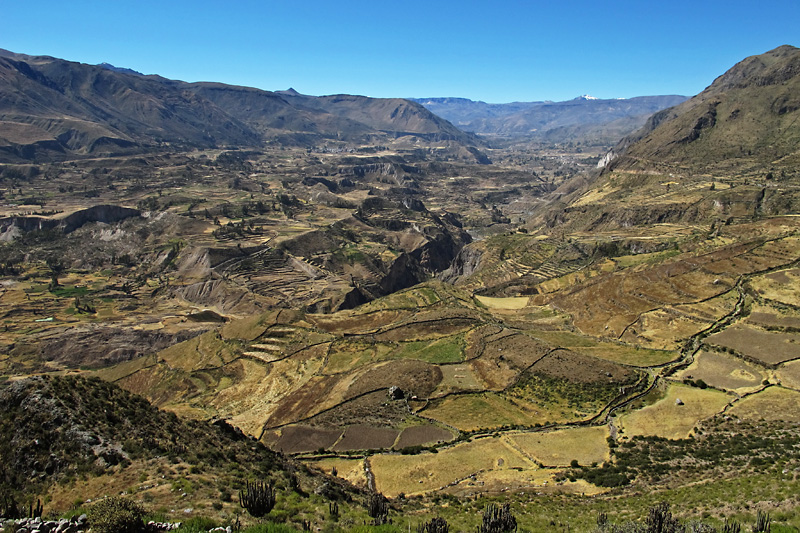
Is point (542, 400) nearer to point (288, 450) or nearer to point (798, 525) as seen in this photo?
point (288, 450)

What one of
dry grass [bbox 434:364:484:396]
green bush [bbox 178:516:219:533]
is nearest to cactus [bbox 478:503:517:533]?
green bush [bbox 178:516:219:533]

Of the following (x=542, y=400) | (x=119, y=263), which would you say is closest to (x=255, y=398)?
(x=542, y=400)

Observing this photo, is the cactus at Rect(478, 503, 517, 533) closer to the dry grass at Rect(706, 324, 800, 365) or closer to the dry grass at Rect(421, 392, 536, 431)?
the dry grass at Rect(421, 392, 536, 431)

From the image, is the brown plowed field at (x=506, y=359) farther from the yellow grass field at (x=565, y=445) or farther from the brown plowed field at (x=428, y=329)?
the yellow grass field at (x=565, y=445)

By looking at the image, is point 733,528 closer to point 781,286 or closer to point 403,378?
point 403,378

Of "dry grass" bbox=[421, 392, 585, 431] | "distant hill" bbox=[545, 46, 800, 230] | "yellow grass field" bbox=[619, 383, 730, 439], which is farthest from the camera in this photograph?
"distant hill" bbox=[545, 46, 800, 230]

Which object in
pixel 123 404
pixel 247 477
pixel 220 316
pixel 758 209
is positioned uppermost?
pixel 758 209
